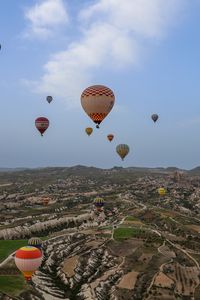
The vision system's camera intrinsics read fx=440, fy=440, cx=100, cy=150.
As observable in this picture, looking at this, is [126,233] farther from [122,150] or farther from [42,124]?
[42,124]

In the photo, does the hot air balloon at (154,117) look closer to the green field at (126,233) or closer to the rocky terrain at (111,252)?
the rocky terrain at (111,252)

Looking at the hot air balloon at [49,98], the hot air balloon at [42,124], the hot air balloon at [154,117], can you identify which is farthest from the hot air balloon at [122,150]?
the hot air balloon at [49,98]

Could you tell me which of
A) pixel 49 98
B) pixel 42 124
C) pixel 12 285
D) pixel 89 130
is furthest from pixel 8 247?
pixel 49 98

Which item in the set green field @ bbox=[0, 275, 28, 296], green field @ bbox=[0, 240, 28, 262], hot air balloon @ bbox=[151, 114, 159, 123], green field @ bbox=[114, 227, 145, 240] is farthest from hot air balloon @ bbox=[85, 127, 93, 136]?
green field @ bbox=[0, 275, 28, 296]

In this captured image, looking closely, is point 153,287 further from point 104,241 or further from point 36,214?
point 36,214

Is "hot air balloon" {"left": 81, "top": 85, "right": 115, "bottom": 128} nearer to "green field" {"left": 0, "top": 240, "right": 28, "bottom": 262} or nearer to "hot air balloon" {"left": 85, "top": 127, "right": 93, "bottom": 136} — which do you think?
"green field" {"left": 0, "top": 240, "right": 28, "bottom": 262}

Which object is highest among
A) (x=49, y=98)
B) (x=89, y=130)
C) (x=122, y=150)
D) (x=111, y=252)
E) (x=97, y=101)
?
(x=49, y=98)

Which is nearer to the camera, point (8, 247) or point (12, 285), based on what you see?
point (12, 285)
